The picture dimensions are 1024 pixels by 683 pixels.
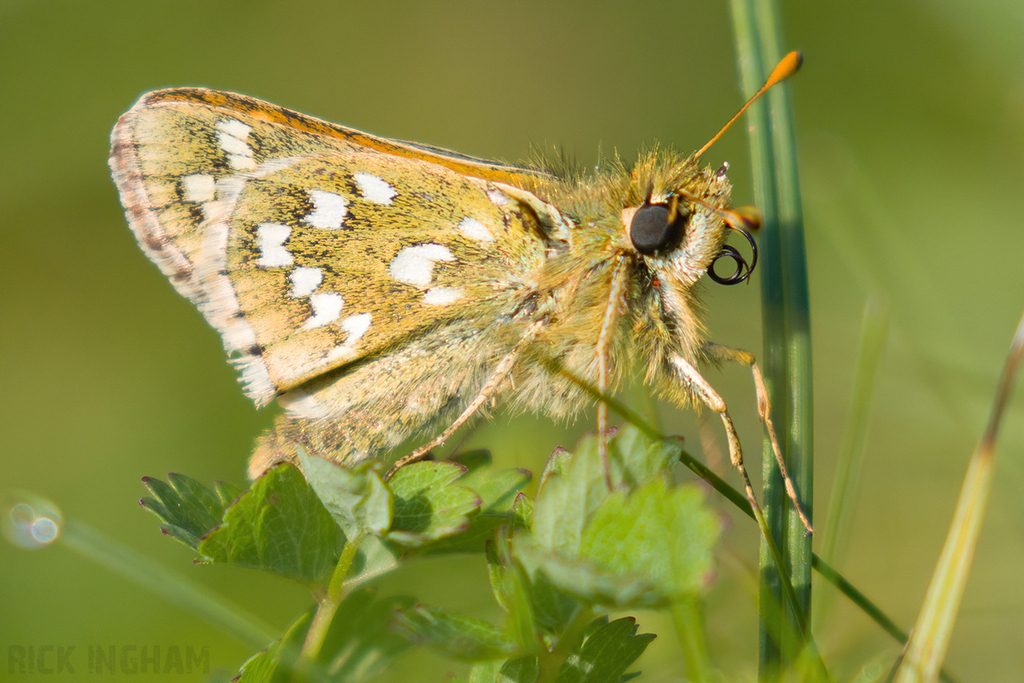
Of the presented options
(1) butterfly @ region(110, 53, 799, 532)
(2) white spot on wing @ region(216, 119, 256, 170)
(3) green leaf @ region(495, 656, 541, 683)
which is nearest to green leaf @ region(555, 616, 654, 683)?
(3) green leaf @ region(495, 656, 541, 683)

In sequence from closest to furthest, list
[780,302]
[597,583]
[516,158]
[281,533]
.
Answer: [597,583] < [281,533] < [780,302] < [516,158]

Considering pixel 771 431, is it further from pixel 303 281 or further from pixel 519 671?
pixel 303 281

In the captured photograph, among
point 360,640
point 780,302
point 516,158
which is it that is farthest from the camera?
point 516,158

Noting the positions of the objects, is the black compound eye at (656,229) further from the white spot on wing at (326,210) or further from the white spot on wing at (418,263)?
the white spot on wing at (326,210)

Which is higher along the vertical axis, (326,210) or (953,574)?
(326,210)

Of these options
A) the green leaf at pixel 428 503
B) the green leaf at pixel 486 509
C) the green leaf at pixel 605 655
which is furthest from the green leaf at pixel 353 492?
the green leaf at pixel 605 655

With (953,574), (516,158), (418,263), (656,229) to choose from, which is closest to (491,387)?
(418,263)
